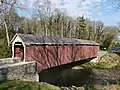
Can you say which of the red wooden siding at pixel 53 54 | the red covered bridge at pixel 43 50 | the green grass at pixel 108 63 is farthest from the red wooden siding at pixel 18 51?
the green grass at pixel 108 63

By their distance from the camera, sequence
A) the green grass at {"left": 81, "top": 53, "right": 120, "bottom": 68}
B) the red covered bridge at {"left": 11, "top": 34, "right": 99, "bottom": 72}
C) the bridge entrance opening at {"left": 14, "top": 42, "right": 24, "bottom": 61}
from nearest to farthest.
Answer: the red covered bridge at {"left": 11, "top": 34, "right": 99, "bottom": 72} < the bridge entrance opening at {"left": 14, "top": 42, "right": 24, "bottom": 61} < the green grass at {"left": 81, "top": 53, "right": 120, "bottom": 68}

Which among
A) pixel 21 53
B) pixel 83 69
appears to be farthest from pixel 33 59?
pixel 83 69

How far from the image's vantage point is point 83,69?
27.3 meters

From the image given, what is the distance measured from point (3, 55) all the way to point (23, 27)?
935 inches

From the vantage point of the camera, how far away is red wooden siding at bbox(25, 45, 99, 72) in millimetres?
15251

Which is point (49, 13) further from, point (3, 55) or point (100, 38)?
point (3, 55)

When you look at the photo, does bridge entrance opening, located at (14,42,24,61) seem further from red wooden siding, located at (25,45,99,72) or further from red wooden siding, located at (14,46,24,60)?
red wooden siding, located at (25,45,99,72)

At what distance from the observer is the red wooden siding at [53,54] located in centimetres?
1525

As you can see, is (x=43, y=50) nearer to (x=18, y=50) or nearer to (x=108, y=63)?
(x=18, y=50)

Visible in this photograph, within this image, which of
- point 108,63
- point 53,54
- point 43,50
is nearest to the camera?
point 43,50

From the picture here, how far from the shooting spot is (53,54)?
698 inches

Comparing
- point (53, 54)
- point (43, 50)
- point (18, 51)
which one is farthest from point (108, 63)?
point (18, 51)

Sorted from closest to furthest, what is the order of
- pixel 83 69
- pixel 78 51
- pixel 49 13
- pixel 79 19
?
pixel 78 51
pixel 83 69
pixel 49 13
pixel 79 19

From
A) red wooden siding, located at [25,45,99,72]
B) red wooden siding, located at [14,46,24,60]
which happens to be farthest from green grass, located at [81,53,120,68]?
red wooden siding, located at [14,46,24,60]
